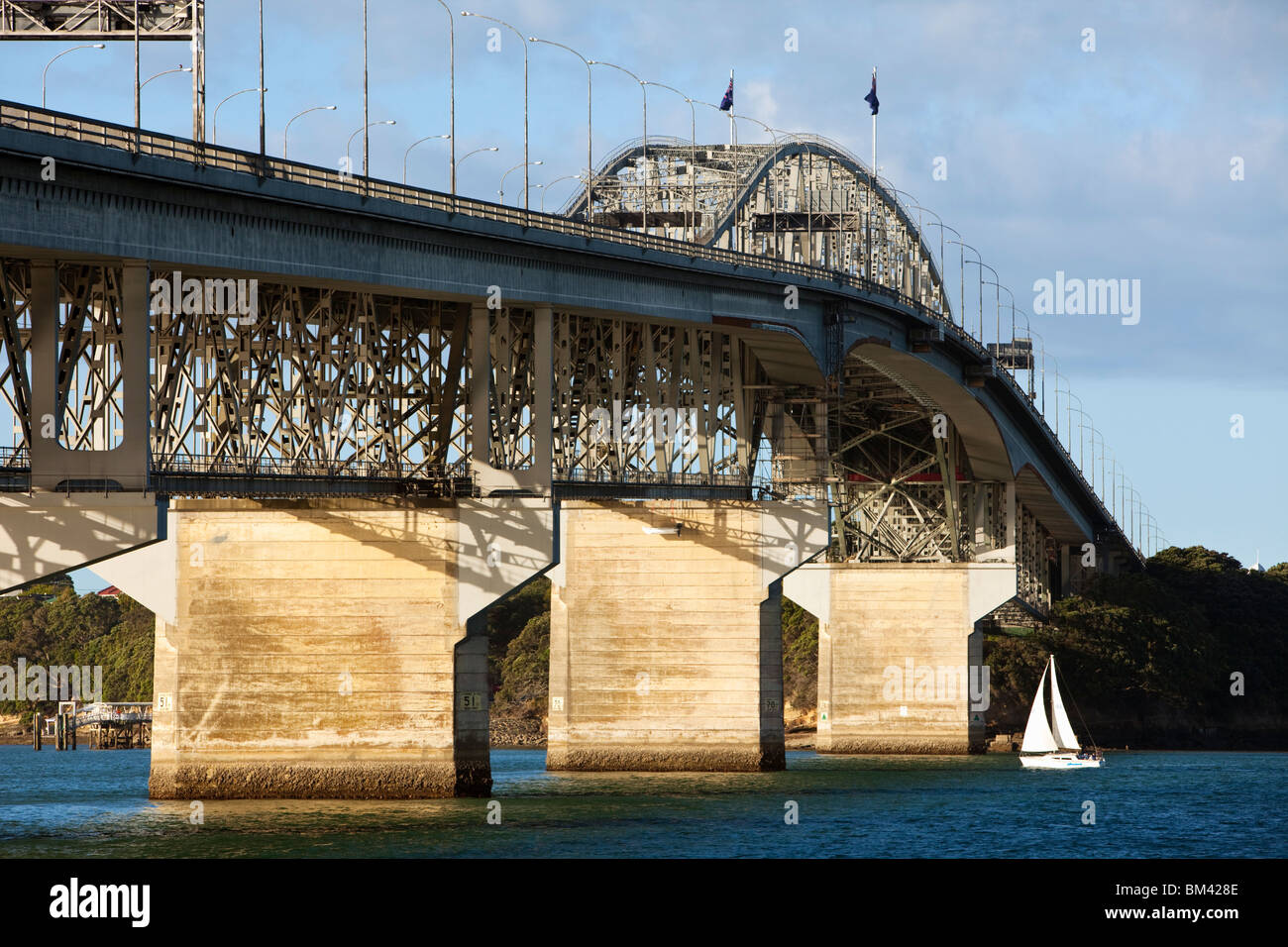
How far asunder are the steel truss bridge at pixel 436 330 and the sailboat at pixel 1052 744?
1322 cm

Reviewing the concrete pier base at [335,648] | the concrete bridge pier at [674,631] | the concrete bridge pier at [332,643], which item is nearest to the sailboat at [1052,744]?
the concrete bridge pier at [674,631]

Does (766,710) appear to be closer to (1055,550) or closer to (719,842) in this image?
(719,842)

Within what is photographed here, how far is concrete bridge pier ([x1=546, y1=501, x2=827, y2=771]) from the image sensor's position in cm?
7831

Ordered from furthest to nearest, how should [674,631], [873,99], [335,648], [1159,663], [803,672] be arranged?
1. [803,672]
2. [1159,663]
3. [873,99]
4. [674,631]
5. [335,648]

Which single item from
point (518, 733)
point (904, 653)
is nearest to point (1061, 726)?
point (904, 653)

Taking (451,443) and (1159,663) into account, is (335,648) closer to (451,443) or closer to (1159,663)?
(451,443)

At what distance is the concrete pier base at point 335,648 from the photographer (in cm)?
6084

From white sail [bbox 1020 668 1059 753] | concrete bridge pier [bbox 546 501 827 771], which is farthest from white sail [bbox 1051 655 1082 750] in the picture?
concrete bridge pier [bbox 546 501 827 771]

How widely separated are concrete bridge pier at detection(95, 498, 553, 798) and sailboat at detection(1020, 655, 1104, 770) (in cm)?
4136

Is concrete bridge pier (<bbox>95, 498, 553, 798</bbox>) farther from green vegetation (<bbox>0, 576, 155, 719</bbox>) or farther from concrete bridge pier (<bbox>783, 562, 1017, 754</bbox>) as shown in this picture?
green vegetation (<bbox>0, 576, 155, 719</bbox>)

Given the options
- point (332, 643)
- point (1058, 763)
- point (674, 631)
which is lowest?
point (1058, 763)

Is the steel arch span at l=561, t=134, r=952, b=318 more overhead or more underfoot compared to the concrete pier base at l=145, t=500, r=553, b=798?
more overhead

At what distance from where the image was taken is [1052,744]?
97.4 metres

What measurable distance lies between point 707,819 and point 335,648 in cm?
1242
